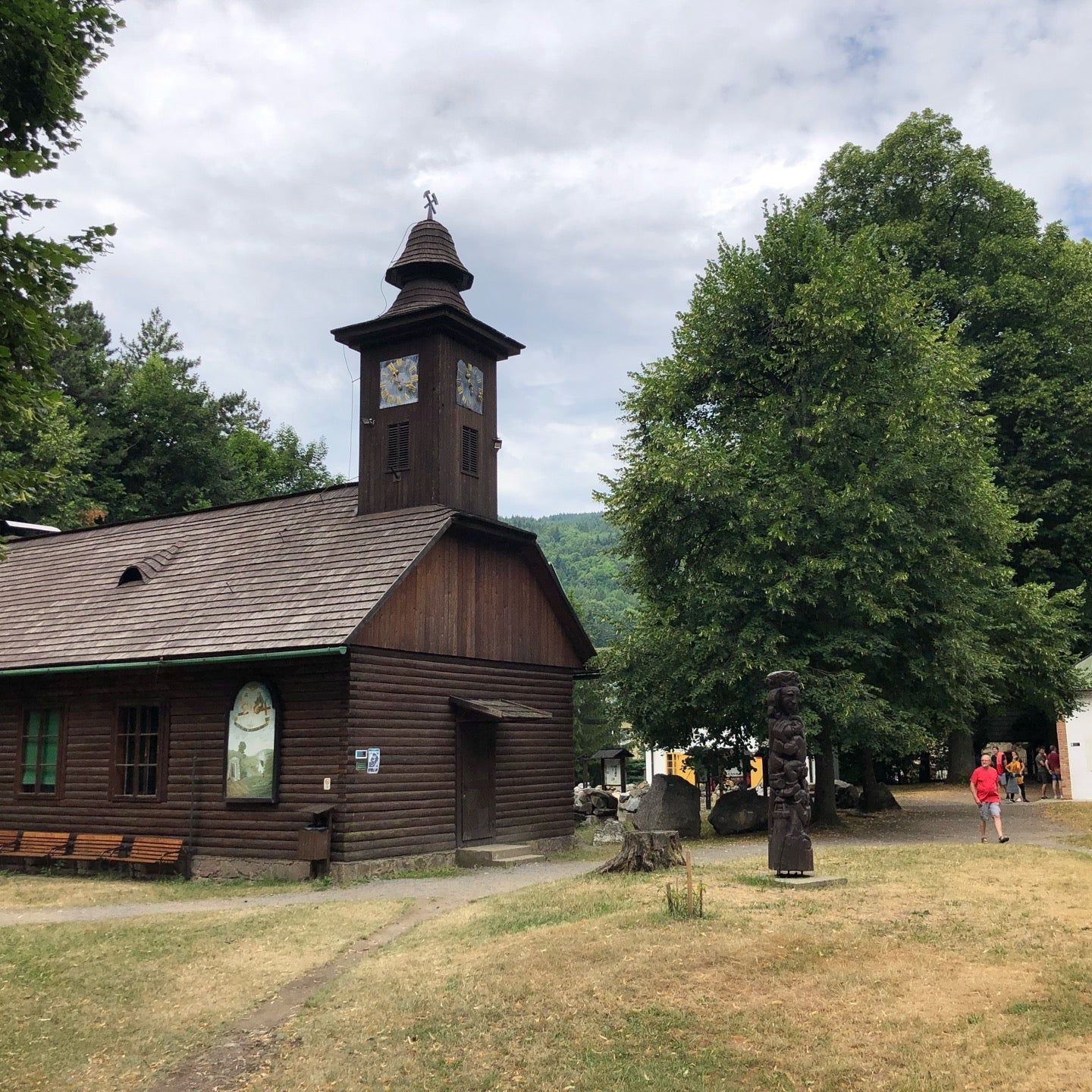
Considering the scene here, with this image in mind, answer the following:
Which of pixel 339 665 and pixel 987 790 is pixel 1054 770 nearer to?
pixel 987 790

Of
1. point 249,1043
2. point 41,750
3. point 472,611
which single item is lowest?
point 249,1043

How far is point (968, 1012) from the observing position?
8250 mm

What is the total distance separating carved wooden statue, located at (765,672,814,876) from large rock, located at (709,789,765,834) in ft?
33.9

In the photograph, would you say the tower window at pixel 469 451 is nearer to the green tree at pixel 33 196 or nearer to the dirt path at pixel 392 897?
the dirt path at pixel 392 897

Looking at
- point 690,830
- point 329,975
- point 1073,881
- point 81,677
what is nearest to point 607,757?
point 690,830

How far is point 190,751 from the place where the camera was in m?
19.4

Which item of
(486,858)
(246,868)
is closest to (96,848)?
(246,868)

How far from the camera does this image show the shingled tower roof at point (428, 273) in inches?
902

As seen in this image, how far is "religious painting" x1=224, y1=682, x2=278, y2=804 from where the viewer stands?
1845 centimetres

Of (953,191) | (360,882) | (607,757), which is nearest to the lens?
(360,882)

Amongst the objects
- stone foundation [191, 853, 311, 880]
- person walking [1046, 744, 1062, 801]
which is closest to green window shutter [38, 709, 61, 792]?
stone foundation [191, 853, 311, 880]

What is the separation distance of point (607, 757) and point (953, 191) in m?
26.0

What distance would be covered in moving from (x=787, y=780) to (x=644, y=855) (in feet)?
8.90

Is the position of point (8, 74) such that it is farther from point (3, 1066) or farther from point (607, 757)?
point (607, 757)
